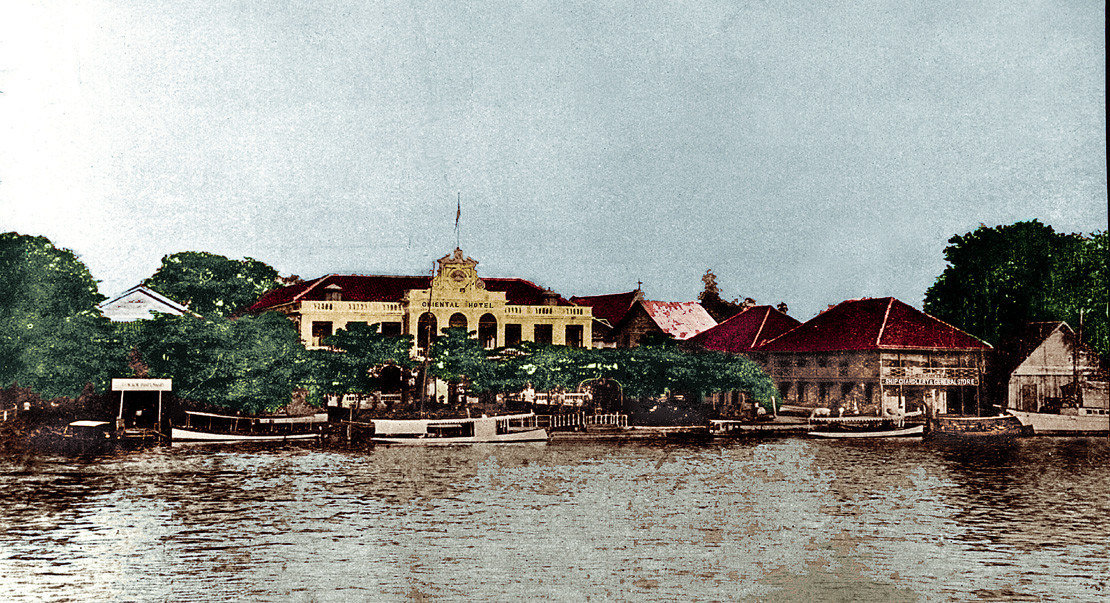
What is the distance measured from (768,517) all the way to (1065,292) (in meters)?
21.1

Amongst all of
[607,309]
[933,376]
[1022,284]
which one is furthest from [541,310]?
[1022,284]

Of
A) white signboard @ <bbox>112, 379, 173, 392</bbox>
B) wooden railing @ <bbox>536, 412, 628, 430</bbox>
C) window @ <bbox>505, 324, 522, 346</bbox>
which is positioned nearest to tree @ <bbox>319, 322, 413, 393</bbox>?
window @ <bbox>505, 324, 522, 346</bbox>

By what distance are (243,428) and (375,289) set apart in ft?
19.4

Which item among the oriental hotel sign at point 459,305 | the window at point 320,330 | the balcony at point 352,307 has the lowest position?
the window at point 320,330

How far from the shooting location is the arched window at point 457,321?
105ft

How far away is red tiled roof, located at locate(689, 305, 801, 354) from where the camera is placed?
36.4 m

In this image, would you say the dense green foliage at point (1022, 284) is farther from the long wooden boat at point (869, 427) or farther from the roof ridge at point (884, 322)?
the long wooden boat at point (869, 427)

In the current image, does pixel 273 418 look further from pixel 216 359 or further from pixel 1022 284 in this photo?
pixel 1022 284

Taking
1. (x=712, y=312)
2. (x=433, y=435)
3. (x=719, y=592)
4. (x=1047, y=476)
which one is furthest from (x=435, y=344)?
(x=719, y=592)

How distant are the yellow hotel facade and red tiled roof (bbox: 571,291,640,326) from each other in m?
1.85

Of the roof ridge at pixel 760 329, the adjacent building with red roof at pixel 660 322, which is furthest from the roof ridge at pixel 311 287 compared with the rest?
the roof ridge at pixel 760 329

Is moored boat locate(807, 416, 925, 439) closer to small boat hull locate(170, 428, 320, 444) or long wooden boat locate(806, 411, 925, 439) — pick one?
long wooden boat locate(806, 411, 925, 439)

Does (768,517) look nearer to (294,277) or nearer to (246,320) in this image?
(246,320)

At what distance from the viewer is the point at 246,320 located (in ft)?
93.9
